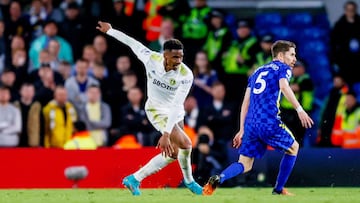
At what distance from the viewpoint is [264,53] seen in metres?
23.1

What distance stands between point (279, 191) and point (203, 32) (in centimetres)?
839

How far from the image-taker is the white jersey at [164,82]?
15.6 meters

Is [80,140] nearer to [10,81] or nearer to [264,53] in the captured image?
[10,81]

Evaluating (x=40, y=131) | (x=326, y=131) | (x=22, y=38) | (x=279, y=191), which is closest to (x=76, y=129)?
(x=40, y=131)

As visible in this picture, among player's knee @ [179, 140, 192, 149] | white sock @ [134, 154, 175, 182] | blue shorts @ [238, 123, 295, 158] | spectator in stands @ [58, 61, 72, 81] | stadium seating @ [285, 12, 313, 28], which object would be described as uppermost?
stadium seating @ [285, 12, 313, 28]

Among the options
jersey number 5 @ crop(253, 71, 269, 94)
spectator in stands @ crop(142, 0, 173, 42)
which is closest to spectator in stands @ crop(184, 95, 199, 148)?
spectator in stands @ crop(142, 0, 173, 42)

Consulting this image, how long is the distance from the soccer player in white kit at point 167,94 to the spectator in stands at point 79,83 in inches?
251

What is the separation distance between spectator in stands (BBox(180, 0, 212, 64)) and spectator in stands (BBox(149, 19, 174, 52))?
332mm

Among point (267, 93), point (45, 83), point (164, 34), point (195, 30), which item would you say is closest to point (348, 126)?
point (195, 30)

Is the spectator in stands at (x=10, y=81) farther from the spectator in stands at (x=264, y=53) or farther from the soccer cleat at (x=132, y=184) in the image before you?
the soccer cleat at (x=132, y=184)

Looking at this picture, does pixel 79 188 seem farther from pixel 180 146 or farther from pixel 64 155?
pixel 180 146

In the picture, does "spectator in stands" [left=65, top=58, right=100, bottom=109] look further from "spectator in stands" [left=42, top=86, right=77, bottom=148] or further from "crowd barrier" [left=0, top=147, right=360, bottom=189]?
"crowd barrier" [left=0, top=147, right=360, bottom=189]

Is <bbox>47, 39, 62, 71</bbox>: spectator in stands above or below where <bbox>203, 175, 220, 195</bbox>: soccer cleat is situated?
above

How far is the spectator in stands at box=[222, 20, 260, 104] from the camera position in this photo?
23312 millimetres
